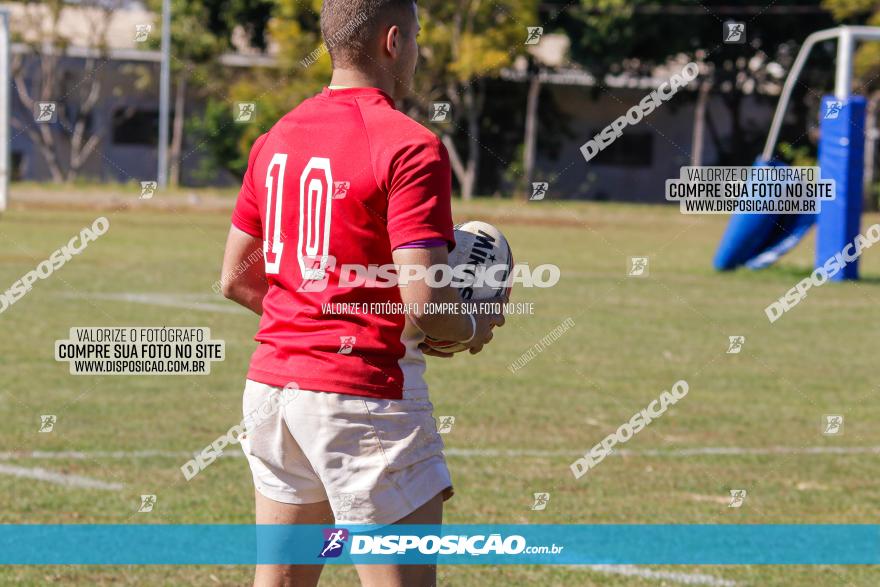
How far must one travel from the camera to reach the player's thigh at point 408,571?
3.46 metres

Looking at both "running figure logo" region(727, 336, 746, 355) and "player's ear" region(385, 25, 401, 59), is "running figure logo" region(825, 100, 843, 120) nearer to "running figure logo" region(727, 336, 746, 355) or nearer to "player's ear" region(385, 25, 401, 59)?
"running figure logo" region(727, 336, 746, 355)

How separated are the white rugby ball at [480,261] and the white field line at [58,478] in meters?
4.27

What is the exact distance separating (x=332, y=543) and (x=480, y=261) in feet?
2.94

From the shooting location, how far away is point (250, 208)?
151 inches

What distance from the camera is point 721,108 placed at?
58.1 metres

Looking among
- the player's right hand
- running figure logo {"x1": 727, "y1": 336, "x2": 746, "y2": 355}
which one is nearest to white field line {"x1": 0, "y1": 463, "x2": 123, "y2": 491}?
the player's right hand

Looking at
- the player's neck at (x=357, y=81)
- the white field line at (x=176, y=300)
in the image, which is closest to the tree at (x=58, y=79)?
the white field line at (x=176, y=300)

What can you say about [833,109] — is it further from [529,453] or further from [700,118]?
[700,118]

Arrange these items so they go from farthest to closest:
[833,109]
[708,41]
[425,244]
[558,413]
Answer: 1. [708,41]
2. [833,109]
3. [558,413]
4. [425,244]

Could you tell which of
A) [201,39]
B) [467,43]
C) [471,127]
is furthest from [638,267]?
[201,39]

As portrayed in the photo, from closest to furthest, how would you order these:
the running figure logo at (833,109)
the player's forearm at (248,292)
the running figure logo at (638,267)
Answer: the player's forearm at (248,292), the running figure logo at (833,109), the running figure logo at (638,267)

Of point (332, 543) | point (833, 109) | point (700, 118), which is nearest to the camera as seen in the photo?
point (332, 543)

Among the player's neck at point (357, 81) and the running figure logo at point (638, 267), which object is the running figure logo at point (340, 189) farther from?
the running figure logo at point (638, 267)

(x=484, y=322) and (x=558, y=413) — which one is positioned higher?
(x=484, y=322)
